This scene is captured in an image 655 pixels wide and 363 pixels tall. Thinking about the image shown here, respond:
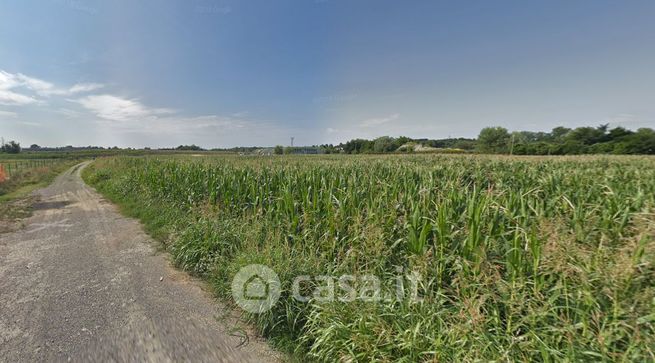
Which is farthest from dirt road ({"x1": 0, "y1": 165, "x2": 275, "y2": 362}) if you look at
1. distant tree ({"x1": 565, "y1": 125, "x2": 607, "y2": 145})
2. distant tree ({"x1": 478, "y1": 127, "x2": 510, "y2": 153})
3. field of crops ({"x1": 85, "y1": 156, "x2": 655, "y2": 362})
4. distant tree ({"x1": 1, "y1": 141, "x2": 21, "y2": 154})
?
distant tree ({"x1": 1, "y1": 141, "x2": 21, "y2": 154})

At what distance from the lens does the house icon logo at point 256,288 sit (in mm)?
3109

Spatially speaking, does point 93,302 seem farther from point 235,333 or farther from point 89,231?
point 89,231

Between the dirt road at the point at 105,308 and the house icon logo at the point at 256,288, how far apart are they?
0.30 m

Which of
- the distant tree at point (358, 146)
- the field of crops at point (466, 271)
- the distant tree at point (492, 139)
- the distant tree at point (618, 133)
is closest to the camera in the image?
the field of crops at point (466, 271)

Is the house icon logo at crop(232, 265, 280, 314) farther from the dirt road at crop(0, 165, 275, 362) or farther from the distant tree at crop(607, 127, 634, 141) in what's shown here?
the distant tree at crop(607, 127, 634, 141)

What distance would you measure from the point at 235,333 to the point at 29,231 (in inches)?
308

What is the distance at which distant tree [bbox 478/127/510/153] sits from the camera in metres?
75.2

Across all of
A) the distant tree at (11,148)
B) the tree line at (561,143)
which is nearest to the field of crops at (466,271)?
the tree line at (561,143)

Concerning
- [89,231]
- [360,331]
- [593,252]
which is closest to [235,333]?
[360,331]

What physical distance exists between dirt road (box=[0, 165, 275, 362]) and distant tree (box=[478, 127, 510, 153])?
86641mm

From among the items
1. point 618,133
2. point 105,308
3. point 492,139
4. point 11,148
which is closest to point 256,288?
point 105,308

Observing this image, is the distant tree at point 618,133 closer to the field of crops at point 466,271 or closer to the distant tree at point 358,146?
the distant tree at point 358,146

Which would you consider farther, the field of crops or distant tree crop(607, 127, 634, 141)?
distant tree crop(607, 127, 634, 141)

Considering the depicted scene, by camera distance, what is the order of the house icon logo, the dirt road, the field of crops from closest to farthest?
the field of crops < the dirt road < the house icon logo
